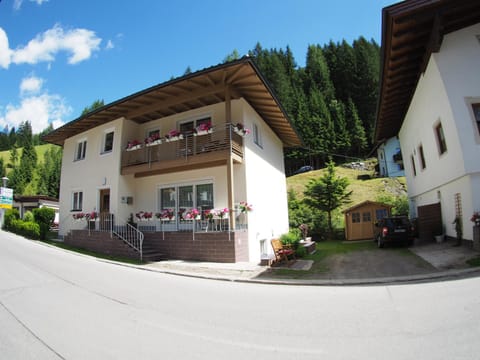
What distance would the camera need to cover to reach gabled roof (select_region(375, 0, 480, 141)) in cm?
909

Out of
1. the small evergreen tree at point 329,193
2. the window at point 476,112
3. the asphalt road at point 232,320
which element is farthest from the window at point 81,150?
the window at point 476,112

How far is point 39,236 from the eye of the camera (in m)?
16.5

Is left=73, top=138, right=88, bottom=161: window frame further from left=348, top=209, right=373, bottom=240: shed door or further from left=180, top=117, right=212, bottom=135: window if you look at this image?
left=348, top=209, right=373, bottom=240: shed door

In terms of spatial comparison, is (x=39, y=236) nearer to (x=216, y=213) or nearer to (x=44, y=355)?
(x=216, y=213)

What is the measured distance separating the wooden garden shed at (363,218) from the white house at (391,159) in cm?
2326

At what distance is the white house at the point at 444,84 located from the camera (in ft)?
30.3

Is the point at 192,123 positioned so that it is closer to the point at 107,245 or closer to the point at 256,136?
the point at 256,136

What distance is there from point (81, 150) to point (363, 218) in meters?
20.7

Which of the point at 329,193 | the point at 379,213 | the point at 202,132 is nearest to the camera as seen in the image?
the point at 202,132

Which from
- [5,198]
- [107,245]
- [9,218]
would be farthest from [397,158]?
[5,198]

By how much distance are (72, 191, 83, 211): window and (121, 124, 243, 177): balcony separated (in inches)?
185

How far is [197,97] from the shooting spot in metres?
12.6

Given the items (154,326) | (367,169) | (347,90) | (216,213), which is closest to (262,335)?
(154,326)

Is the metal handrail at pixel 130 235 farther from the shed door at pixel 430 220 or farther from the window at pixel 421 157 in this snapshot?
the window at pixel 421 157
